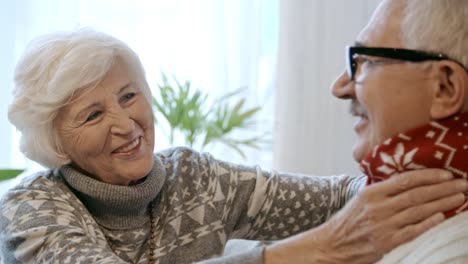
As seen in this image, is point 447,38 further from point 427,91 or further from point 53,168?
point 53,168

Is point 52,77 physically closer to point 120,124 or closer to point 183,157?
point 120,124

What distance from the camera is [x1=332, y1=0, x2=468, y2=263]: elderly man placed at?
1.11 metres

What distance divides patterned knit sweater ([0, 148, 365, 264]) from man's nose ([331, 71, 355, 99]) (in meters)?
0.34

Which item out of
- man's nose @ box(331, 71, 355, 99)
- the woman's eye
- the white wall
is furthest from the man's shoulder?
the white wall

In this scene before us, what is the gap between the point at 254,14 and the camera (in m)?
2.90

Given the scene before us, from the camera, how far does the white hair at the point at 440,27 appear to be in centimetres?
111

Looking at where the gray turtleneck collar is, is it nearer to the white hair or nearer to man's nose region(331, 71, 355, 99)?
man's nose region(331, 71, 355, 99)

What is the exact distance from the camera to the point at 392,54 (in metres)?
1.18

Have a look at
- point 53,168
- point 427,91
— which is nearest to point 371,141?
point 427,91

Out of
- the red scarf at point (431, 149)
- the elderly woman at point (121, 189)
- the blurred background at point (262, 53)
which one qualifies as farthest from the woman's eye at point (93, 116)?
the blurred background at point (262, 53)

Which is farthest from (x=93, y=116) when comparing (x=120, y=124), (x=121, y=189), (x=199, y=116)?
(x=199, y=116)

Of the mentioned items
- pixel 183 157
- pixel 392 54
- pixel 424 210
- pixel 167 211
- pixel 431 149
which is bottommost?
pixel 167 211

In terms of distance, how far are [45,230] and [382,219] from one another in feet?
2.22

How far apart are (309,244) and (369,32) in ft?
1.32
